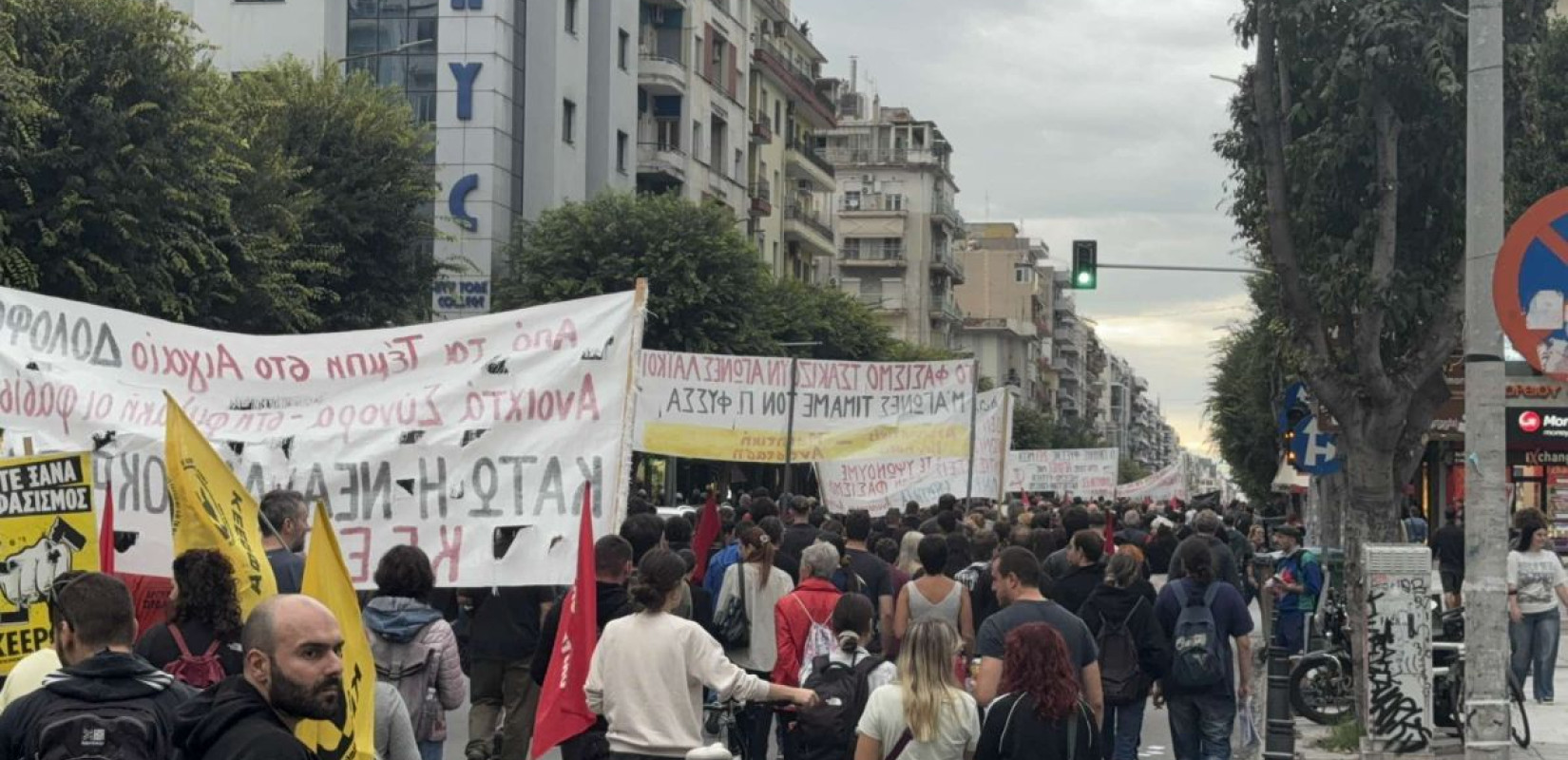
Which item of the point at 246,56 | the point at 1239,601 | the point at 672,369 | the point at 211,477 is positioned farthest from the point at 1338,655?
the point at 246,56

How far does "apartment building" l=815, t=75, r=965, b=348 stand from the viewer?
106 metres

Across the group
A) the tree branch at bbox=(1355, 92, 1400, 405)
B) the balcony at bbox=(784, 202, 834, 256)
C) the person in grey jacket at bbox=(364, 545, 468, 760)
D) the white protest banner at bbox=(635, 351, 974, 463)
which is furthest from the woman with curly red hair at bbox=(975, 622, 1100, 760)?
the balcony at bbox=(784, 202, 834, 256)

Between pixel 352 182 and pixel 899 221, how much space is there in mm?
73271

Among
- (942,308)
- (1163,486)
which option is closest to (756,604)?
(1163,486)

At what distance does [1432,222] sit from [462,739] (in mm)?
8452

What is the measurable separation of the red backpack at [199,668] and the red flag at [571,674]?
1.58 m

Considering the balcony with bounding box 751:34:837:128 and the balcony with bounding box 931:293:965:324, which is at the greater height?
the balcony with bounding box 751:34:837:128

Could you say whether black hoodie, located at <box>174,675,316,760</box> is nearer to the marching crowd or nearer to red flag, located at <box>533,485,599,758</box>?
the marching crowd

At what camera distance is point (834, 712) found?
9109mm

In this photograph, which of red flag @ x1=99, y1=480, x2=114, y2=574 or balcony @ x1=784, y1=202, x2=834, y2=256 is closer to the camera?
red flag @ x1=99, y1=480, x2=114, y2=574

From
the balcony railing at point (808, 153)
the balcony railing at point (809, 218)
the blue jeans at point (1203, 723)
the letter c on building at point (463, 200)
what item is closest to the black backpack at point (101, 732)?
the blue jeans at point (1203, 723)

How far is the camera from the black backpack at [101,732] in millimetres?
5512

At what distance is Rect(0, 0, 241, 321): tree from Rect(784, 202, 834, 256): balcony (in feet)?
153

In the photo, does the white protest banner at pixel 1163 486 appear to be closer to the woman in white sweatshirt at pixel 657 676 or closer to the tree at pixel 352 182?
the tree at pixel 352 182
